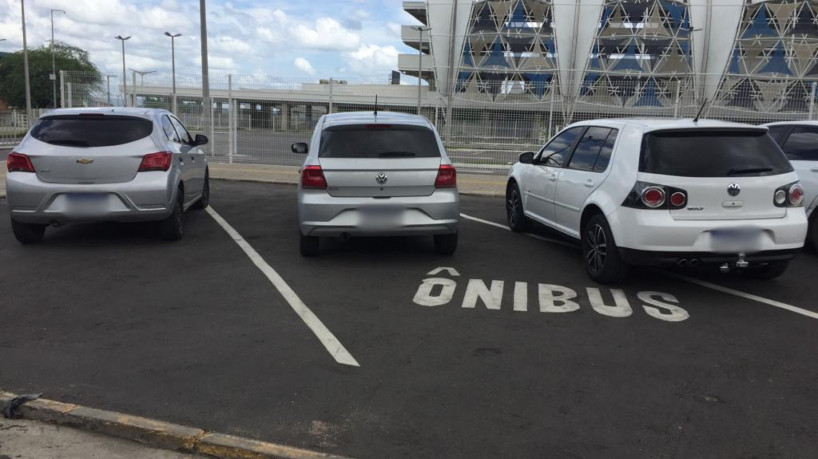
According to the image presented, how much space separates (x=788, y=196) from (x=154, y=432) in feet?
18.6

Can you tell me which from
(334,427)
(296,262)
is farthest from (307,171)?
(334,427)

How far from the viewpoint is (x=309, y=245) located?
24.1 feet

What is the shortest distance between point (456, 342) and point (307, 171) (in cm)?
287

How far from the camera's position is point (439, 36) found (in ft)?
187

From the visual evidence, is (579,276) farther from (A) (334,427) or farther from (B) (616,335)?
(A) (334,427)

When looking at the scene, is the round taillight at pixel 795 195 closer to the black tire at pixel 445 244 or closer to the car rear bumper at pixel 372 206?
the car rear bumper at pixel 372 206

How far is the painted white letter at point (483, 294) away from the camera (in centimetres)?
582

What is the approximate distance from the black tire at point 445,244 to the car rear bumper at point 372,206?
0.37 m

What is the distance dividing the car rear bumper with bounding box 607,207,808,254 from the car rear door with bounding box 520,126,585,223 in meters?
1.82

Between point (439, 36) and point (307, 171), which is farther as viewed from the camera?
point (439, 36)

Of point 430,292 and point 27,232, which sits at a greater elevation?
point 27,232

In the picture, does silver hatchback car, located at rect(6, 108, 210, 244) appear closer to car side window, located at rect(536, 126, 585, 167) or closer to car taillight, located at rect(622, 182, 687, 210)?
car side window, located at rect(536, 126, 585, 167)

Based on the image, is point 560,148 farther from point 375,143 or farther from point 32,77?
point 32,77

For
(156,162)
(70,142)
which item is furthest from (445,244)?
(70,142)
